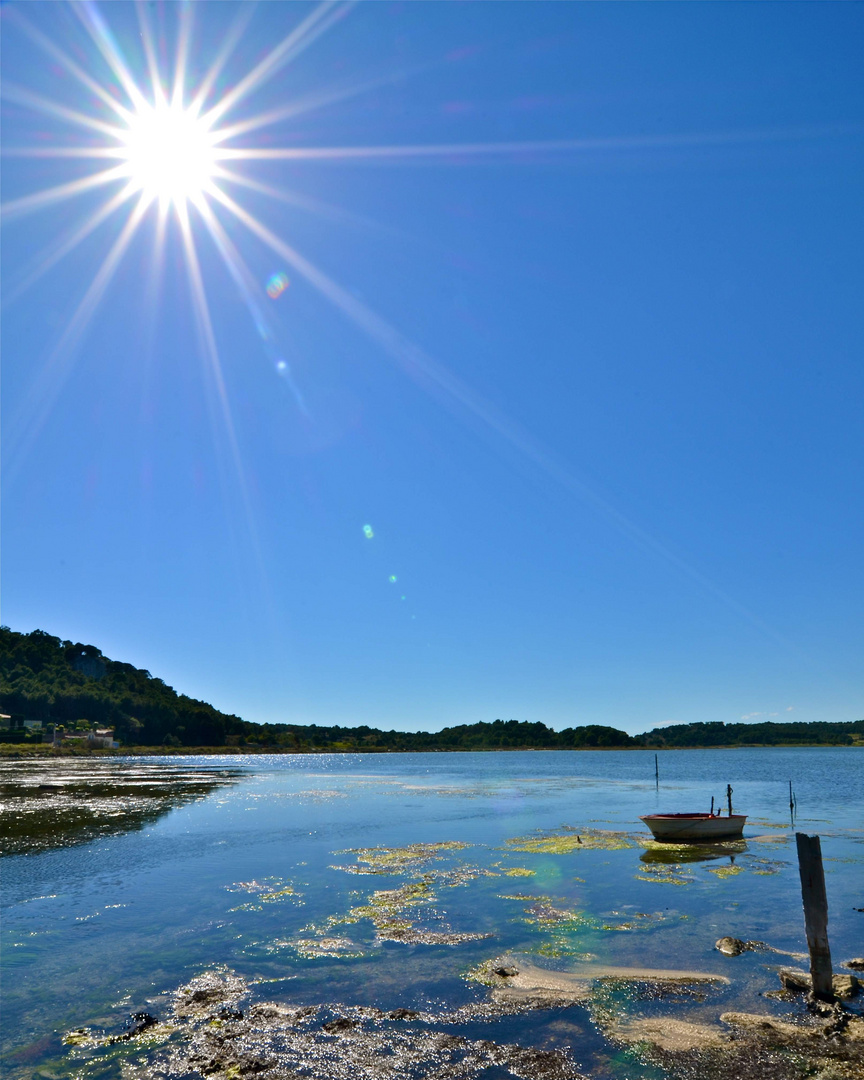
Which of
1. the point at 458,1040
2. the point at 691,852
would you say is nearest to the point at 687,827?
the point at 691,852

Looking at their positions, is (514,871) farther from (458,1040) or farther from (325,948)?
(458,1040)

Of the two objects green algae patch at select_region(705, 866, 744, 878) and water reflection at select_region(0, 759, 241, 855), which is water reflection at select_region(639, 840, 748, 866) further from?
water reflection at select_region(0, 759, 241, 855)

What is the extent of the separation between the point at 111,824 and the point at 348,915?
30.2 metres

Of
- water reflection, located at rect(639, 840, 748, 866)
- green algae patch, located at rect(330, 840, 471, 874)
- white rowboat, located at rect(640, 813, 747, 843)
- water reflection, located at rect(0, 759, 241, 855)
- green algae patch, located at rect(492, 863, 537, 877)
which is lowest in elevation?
water reflection, located at rect(0, 759, 241, 855)

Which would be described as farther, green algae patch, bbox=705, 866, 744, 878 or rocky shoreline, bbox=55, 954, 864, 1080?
green algae patch, bbox=705, 866, 744, 878

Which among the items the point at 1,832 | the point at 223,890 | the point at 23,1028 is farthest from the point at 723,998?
the point at 1,832

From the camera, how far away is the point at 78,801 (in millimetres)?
59625

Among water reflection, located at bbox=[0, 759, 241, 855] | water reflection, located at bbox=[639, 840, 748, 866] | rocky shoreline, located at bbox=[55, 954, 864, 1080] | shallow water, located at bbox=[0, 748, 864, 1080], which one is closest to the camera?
rocky shoreline, located at bbox=[55, 954, 864, 1080]

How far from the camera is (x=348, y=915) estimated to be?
24578mm

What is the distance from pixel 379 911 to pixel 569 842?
67.5 feet

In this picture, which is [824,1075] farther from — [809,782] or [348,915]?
[809,782]

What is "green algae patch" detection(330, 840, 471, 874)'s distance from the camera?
33438mm

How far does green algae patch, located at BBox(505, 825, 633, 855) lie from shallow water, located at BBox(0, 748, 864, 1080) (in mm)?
304

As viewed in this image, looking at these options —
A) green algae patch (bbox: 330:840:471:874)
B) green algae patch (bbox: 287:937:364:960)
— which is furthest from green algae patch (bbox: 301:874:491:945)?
green algae patch (bbox: 330:840:471:874)
